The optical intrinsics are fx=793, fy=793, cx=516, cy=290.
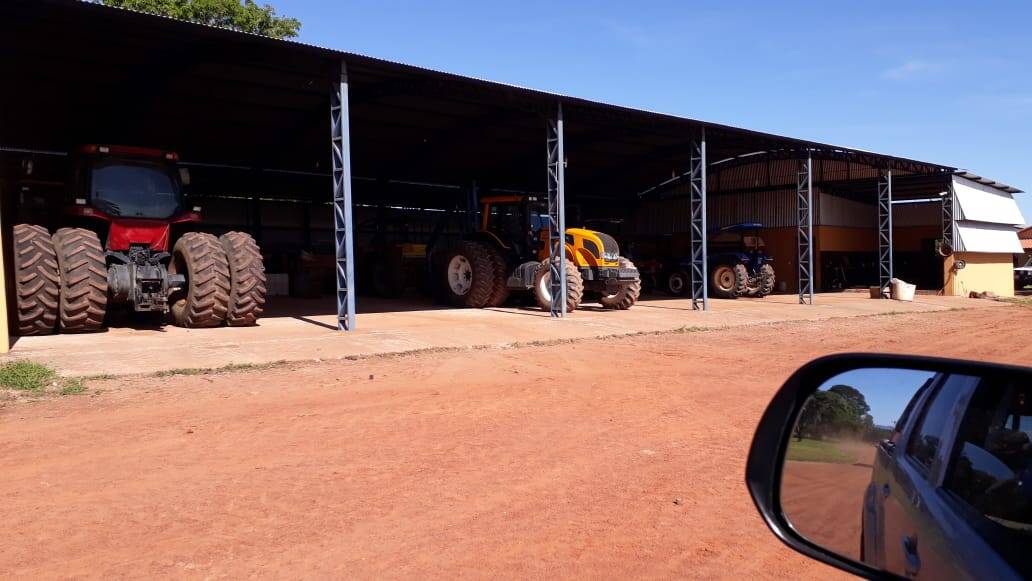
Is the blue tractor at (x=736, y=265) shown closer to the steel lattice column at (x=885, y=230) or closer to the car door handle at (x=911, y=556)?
the steel lattice column at (x=885, y=230)

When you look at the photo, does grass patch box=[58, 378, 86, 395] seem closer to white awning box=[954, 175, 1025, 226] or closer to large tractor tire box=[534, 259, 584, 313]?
large tractor tire box=[534, 259, 584, 313]

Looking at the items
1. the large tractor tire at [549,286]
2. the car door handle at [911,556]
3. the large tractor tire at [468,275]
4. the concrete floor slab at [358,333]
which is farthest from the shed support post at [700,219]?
the car door handle at [911,556]

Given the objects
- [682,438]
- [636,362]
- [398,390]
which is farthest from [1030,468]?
[636,362]

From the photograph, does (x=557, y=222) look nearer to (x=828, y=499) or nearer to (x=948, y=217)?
(x=828, y=499)

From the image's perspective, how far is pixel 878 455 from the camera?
1956 millimetres

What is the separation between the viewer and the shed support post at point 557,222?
17.2m

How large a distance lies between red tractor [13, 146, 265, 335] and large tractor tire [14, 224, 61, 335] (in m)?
0.02

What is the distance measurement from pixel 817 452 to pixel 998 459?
1.54 feet

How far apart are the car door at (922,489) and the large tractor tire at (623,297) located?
17.6m

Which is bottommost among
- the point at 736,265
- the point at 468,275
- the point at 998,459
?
the point at 998,459

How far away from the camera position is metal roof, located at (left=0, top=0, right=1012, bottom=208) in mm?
14289

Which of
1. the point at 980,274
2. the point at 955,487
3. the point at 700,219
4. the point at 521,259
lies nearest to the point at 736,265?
the point at 700,219

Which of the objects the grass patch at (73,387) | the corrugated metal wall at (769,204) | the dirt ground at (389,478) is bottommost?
the dirt ground at (389,478)

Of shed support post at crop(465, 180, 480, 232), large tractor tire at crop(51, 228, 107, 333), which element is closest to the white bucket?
shed support post at crop(465, 180, 480, 232)
